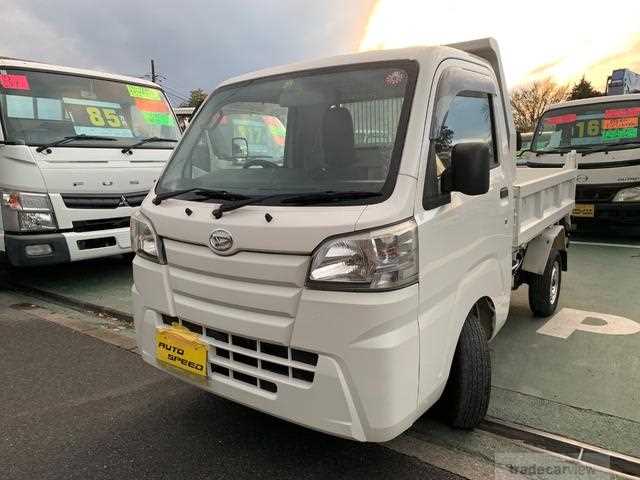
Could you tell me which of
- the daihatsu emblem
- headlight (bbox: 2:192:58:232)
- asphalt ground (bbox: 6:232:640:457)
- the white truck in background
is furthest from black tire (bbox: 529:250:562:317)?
headlight (bbox: 2:192:58:232)

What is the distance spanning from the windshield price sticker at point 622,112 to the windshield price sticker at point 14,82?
7.68m

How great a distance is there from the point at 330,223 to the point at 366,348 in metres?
0.50

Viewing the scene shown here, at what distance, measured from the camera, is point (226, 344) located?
231 centimetres

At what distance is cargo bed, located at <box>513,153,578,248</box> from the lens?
353cm

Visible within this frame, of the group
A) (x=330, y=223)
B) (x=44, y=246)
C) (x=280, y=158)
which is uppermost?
(x=280, y=158)

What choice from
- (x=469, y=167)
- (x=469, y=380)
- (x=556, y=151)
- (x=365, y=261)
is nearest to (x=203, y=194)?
(x=365, y=261)

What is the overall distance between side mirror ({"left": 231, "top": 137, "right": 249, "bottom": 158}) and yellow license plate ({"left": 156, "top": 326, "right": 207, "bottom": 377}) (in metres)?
1.01

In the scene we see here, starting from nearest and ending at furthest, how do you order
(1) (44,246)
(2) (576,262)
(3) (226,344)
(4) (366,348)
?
(4) (366,348)
(3) (226,344)
(1) (44,246)
(2) (576,262)

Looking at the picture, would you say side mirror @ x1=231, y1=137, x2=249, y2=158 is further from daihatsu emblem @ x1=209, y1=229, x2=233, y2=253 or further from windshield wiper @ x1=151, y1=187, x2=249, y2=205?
daihatsu emblem @ x1=209, y1=229, x2=233, y2=253

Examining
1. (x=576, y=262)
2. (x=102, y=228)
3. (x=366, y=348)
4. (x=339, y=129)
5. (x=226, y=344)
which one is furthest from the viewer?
(x=576, y=262)

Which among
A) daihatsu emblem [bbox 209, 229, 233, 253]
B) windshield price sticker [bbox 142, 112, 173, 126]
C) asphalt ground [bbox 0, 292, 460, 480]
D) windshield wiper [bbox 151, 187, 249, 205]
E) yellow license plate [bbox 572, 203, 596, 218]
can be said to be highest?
windshield price sticker [bbox 142, 112, 173, 126]

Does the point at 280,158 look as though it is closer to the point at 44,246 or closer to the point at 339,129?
the point at 339,129

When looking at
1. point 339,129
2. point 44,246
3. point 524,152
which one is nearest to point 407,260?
point 339,129

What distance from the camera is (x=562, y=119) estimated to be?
799cm
